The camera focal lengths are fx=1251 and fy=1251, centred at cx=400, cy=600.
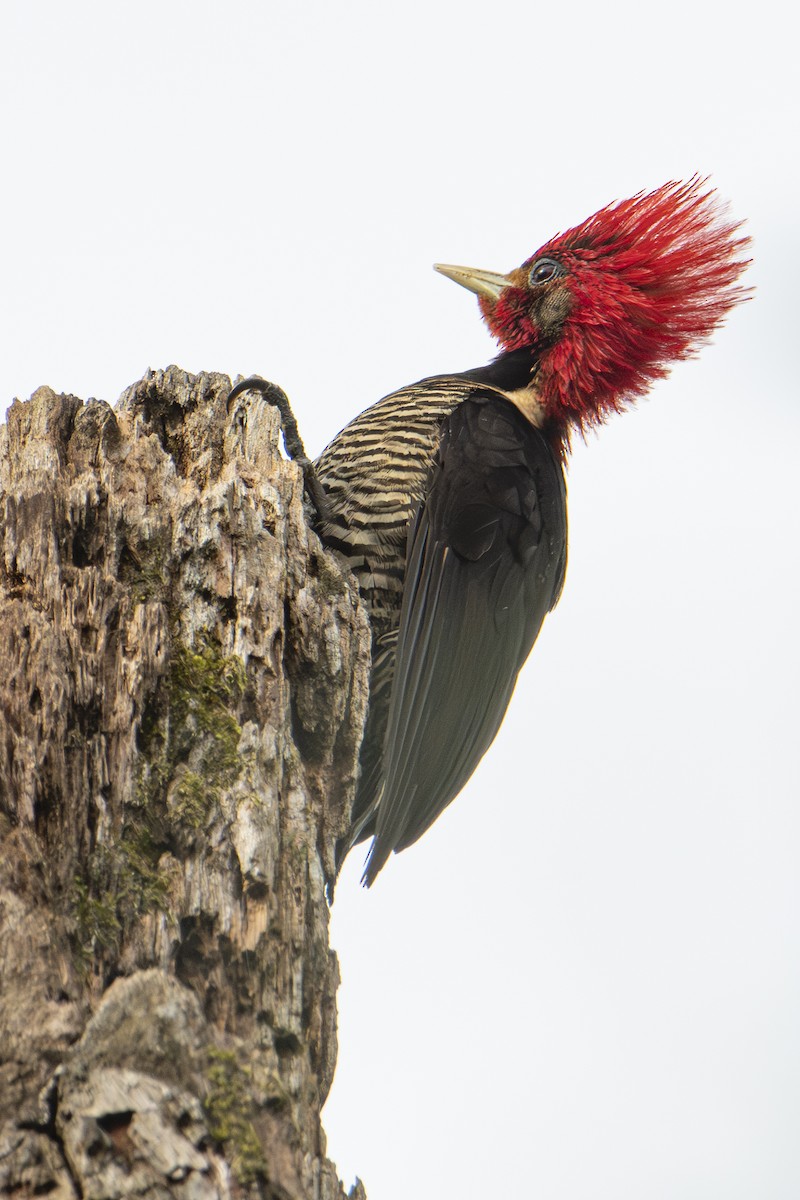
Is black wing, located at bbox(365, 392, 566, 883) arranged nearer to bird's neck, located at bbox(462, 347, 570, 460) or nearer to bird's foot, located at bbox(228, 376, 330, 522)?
bird's neck, located at bbox(462, 347, 570, 460)

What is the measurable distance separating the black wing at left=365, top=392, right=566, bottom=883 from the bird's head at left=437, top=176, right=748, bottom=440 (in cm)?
39

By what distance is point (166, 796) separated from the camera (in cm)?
295

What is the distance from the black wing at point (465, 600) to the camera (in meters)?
4.34

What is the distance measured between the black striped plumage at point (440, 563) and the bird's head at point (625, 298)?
404 mm

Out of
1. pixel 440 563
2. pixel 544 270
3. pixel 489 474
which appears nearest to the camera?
pixel 440 563

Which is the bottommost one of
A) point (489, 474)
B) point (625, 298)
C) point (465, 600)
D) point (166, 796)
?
point (166, 796)

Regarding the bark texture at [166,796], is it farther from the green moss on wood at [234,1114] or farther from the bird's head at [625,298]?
the bird's head at [625,298]

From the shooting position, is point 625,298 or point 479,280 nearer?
point 625,298

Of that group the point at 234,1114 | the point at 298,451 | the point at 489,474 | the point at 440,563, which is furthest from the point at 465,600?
the point at 234,1114

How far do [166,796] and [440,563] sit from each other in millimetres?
1916

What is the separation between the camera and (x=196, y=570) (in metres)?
3.39

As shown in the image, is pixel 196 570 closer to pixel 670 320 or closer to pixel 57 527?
pixel 57 527

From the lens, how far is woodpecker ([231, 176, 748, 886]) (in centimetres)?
457

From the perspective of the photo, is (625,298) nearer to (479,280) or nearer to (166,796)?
(479,280)
